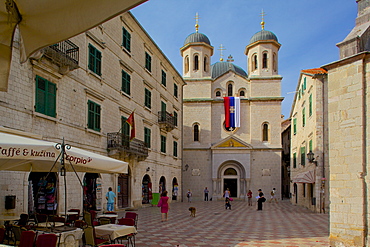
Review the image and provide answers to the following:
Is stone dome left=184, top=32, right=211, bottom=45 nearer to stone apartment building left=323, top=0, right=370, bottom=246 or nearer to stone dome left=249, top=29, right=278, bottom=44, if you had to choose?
stone dome left=249, top=29, right=278, bottom=44

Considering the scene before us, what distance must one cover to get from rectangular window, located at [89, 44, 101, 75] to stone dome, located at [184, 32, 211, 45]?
81.4 ft

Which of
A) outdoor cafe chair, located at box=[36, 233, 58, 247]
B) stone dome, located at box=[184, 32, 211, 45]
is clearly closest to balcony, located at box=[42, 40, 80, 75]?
outdoor cafe chair, located at box=[36, 233, 58, 247]

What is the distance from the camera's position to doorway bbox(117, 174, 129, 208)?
68.9 ft

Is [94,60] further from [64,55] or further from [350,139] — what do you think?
[350,139]

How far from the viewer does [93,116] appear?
18.1 metres

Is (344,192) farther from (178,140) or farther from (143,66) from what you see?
(178,140)

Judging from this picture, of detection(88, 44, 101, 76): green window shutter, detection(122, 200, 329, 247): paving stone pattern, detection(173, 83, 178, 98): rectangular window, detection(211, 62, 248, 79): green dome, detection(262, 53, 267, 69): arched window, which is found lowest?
detection(122, 200, 329, 247): paving stone pattern

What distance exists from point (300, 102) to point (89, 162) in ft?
82.8

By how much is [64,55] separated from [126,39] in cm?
853

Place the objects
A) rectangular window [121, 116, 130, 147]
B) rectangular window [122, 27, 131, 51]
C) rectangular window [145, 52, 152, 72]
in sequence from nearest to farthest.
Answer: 1. rectangular window [121, 116, 130, 147]
2. rectangular window [122, 27, 131, 51]
3. rectangular window [145, 52, 152, 72]

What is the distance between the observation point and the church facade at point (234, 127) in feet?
126

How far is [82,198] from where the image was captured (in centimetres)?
1636

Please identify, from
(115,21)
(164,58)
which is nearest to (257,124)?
(164,58)

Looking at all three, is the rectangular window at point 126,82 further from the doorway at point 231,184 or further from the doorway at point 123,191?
the doorway at point 231,184
